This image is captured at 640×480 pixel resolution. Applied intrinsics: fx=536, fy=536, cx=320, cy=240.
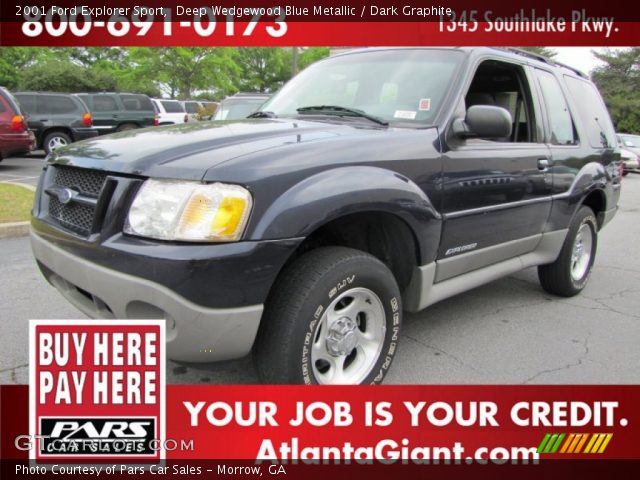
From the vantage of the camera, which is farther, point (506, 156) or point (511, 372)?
point (506, 156)

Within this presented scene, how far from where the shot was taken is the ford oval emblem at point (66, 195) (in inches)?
95.7

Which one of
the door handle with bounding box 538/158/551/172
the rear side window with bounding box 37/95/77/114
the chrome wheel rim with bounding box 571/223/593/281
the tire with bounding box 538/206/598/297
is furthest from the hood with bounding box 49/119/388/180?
the rear side window with bounding box 37/95/77/114

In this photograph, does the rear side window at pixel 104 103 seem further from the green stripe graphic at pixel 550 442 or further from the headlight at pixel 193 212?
the green stripe graphic at pixel 550 442

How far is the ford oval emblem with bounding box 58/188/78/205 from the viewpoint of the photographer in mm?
2432

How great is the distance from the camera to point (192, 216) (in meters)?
2.09

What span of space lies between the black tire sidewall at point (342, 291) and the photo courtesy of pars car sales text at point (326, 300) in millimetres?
11

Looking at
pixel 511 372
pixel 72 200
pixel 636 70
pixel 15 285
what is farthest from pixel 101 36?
pixel 636 70

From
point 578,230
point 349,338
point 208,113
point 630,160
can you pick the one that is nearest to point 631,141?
point 630,160

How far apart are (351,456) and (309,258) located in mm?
891

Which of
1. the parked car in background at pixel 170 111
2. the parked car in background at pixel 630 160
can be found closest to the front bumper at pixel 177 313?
the parked car in background at pixel 170 111

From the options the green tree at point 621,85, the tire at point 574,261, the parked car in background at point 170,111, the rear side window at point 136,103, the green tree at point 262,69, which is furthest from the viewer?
the green tree at point 262,69

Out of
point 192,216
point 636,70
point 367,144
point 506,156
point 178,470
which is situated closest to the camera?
point 192,216

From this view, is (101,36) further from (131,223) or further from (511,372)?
(511,372)

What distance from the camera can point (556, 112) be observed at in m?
4.18
